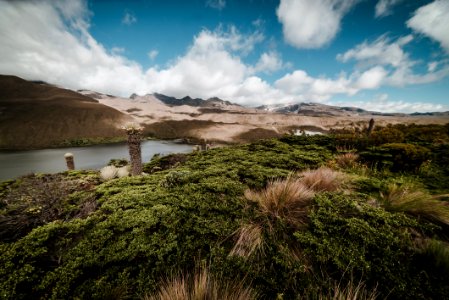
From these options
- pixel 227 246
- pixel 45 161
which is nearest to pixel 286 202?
pixel 227 246

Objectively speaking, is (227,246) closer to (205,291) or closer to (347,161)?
(205,291)

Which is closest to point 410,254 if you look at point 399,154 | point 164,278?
point 164,278

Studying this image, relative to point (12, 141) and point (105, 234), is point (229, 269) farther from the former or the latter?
point (12, 141)

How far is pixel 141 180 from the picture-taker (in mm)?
4832

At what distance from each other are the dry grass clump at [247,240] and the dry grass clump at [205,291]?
17.9 inches

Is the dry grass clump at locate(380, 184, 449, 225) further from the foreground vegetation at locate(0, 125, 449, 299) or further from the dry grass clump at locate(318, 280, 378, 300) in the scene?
the dry grass clump at locate(318, 280, 378, 300)

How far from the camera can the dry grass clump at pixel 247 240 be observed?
2.47 meters

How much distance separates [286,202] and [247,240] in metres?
1.01

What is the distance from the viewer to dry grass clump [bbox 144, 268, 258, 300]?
186 centimetres

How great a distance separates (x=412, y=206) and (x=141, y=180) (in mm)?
5467

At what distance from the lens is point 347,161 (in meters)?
6.45

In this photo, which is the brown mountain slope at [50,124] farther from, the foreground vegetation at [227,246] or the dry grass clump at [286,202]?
the dry grass clump at [286,202]

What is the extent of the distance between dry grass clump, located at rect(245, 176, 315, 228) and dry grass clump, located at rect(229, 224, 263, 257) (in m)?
0.29

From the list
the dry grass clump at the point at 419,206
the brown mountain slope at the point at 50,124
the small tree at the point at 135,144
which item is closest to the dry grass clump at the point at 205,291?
the dry grass clump at the point at 419,206
